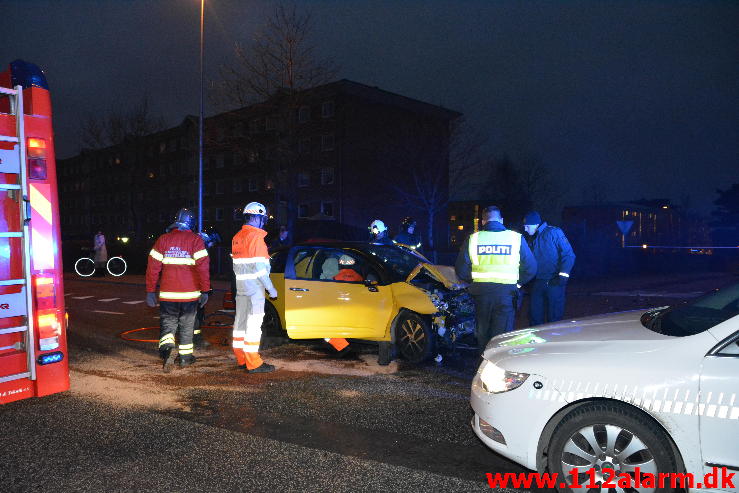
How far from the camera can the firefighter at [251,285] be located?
6.59 meters

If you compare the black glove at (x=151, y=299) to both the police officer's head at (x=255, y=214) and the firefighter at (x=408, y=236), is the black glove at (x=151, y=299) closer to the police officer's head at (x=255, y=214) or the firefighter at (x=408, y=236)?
the police officer's head at (x=255, y=214)

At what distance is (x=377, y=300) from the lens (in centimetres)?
705

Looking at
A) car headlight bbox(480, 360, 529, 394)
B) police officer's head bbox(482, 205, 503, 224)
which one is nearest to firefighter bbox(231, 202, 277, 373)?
police officer's head bbox(482, 205, 503, 224)

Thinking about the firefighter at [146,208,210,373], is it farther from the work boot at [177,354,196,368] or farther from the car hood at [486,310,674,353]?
the car hood at [486,310,674,353]

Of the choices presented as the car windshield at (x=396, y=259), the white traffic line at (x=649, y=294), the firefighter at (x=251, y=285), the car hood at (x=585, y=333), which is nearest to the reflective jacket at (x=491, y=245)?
the car windshield at (x=396, y=259)

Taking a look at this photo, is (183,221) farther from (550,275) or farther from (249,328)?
(550,275)

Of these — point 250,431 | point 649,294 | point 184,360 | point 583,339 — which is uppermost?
point 583,339

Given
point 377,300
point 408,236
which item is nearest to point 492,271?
point 377,300

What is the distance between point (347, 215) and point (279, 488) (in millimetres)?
38817

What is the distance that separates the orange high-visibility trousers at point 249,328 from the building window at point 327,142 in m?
36.4

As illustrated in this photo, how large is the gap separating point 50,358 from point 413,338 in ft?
12.9

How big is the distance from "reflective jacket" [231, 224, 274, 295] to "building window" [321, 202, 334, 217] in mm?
36208

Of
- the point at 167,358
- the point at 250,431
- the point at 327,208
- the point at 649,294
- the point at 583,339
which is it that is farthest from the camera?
the point at 327,208

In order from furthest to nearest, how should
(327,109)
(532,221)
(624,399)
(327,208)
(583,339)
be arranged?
(327,208), (327,109), (532,221), (583,339), (624,399)
